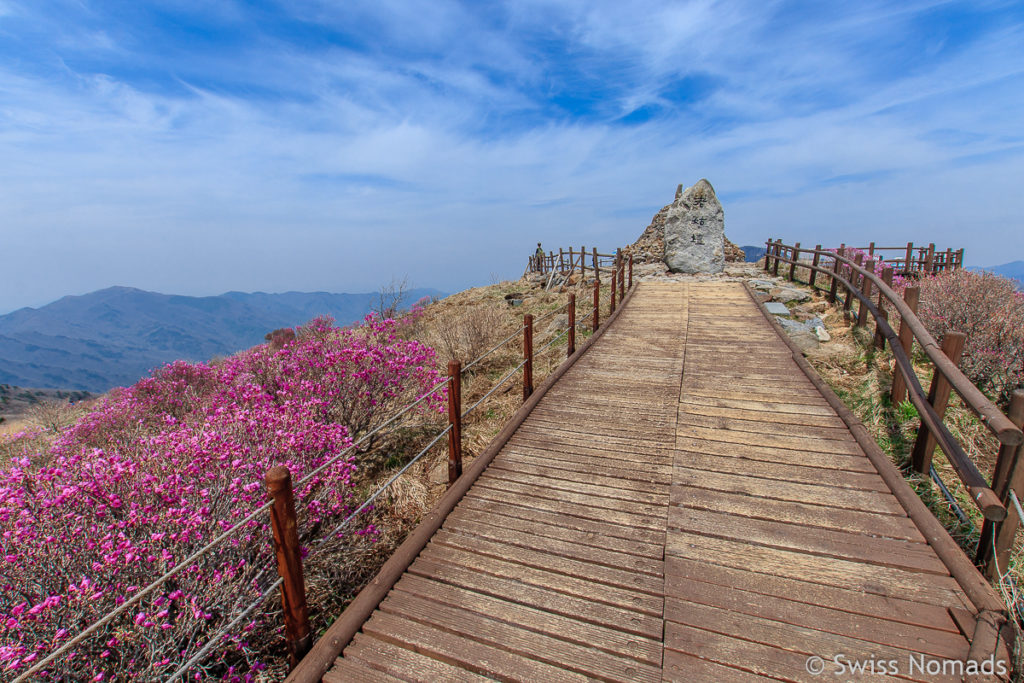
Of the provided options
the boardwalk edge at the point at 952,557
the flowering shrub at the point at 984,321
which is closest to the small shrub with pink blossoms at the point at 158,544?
the boardwalk edge at the point at 952,557

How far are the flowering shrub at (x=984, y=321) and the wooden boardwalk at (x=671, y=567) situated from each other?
3.07m

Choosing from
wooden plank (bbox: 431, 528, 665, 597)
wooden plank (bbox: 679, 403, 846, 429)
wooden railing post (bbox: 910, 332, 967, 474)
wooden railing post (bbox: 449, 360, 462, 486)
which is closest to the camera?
wooden plank (bbox: 431, 528, 665, 597)

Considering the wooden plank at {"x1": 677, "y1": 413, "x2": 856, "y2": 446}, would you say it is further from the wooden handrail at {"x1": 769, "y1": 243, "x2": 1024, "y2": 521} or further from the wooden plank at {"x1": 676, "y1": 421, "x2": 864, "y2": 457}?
the wooden handrail at {"x1": 769, "y1": 243, "x2": 1024, "y2": 521}

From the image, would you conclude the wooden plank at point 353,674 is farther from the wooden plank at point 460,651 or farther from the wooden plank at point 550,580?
the wooden plank at point 550,580

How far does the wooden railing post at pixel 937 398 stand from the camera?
3.54 meters

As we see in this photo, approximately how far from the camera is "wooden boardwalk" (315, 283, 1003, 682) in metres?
2.18

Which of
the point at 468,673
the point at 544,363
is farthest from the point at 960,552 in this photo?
the point at 544,363

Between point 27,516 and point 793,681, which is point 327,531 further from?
point 793,681

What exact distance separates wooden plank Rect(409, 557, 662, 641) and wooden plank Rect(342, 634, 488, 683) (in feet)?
1.50

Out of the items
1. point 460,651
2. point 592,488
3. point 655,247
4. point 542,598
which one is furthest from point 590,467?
point 655,247

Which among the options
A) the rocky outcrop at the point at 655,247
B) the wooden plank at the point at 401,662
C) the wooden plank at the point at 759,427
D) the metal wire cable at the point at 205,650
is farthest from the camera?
the rocky outcrop at the point at 655,247

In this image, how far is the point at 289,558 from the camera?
2250mm

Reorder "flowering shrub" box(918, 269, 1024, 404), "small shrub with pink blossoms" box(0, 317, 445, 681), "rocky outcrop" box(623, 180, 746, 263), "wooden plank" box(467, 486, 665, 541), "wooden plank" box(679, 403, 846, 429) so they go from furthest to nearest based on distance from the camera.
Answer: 1. "rocky outcrop" box(623, 180, 746, 263)
2. "flowering shrub" box(918, 269, 1024, 404)
3. "wooden plank" box(679, 403, 846, 429)
4. "wooden plank" box(467, 486, 665, 541)
5. "small shrub with pink blossoms" box(0, 317, 445, 681)

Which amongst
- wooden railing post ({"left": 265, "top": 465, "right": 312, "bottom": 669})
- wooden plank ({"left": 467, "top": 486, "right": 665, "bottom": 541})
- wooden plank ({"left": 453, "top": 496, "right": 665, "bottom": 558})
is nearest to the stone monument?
wooden plank ({"left": 467, "top": 486, "right": 665, "bottom": 541})
